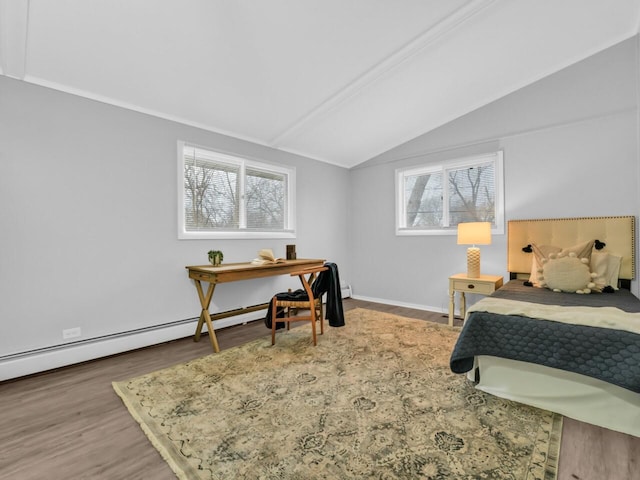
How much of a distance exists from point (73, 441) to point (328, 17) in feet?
10.6

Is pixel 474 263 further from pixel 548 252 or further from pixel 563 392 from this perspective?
pixel 563 392

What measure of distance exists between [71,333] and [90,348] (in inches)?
8.1

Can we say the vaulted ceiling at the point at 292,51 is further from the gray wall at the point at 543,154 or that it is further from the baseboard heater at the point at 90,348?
the baseboard heater at the point at 90,348

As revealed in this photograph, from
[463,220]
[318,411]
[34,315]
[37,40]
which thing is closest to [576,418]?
[318,411]

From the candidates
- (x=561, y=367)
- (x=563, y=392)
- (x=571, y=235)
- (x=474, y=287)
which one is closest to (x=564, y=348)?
(x=561, y=367)

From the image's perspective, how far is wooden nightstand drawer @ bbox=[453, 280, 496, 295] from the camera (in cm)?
336

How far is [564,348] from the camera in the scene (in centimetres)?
177

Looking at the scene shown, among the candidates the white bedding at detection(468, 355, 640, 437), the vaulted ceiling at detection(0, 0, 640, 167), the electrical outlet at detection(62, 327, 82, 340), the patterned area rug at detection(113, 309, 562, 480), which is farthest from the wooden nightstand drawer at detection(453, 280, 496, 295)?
the electrical outlet at detection(62, 327, 82, 340)

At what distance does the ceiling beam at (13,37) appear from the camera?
1961 millimetres

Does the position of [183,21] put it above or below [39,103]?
above

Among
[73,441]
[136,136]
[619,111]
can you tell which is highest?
[619,111]

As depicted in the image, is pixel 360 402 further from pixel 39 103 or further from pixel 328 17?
pixel 39 103

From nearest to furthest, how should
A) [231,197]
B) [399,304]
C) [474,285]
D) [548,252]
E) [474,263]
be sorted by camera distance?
1. [548,252]
2. [474,285]
3. [474,263]
4. [231,197]
5. [399,304]

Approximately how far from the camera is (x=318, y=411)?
1.89m
